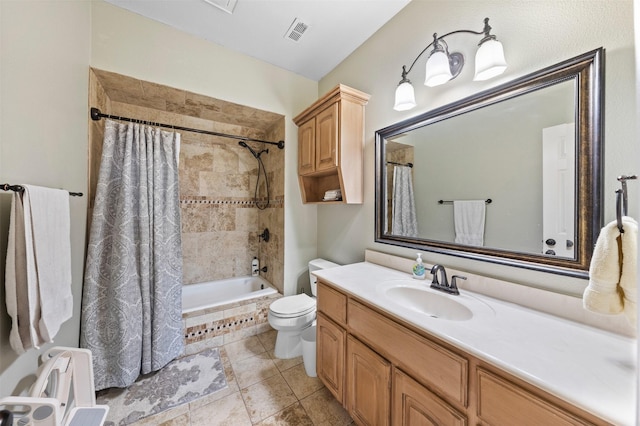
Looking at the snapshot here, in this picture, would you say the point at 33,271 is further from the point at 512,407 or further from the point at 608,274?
the point at 608,274

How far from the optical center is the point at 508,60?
1.12 m

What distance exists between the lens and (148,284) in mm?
1734

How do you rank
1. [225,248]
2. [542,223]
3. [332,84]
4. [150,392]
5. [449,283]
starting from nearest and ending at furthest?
[542,223] < [449,283] < [150,392] < [332,84] < [225,248]

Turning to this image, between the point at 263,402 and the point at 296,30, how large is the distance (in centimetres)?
285

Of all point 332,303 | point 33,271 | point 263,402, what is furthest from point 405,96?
point 263,402

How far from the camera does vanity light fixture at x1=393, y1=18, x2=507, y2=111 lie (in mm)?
1088

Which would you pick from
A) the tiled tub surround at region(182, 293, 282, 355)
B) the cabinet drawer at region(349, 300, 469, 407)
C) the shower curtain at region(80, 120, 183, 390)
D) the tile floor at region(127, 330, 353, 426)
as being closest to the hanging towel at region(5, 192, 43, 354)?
the shower curtain at region(80, 120, 183, 390)

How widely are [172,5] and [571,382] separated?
288 centimetres

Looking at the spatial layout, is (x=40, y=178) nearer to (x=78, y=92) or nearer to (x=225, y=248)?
(x=78, y=92)

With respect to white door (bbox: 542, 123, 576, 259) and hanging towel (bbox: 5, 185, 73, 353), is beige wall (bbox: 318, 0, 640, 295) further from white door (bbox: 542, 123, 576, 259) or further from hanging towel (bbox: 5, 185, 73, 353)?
hanging towel (bbox: 5, 185, 73, 353)

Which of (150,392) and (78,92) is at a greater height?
(78,92)

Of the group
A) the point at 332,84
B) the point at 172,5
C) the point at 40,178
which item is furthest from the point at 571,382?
the point at 172,5

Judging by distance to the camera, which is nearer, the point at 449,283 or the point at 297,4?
the point at 449,283

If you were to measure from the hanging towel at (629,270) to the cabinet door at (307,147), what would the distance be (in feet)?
5.99
